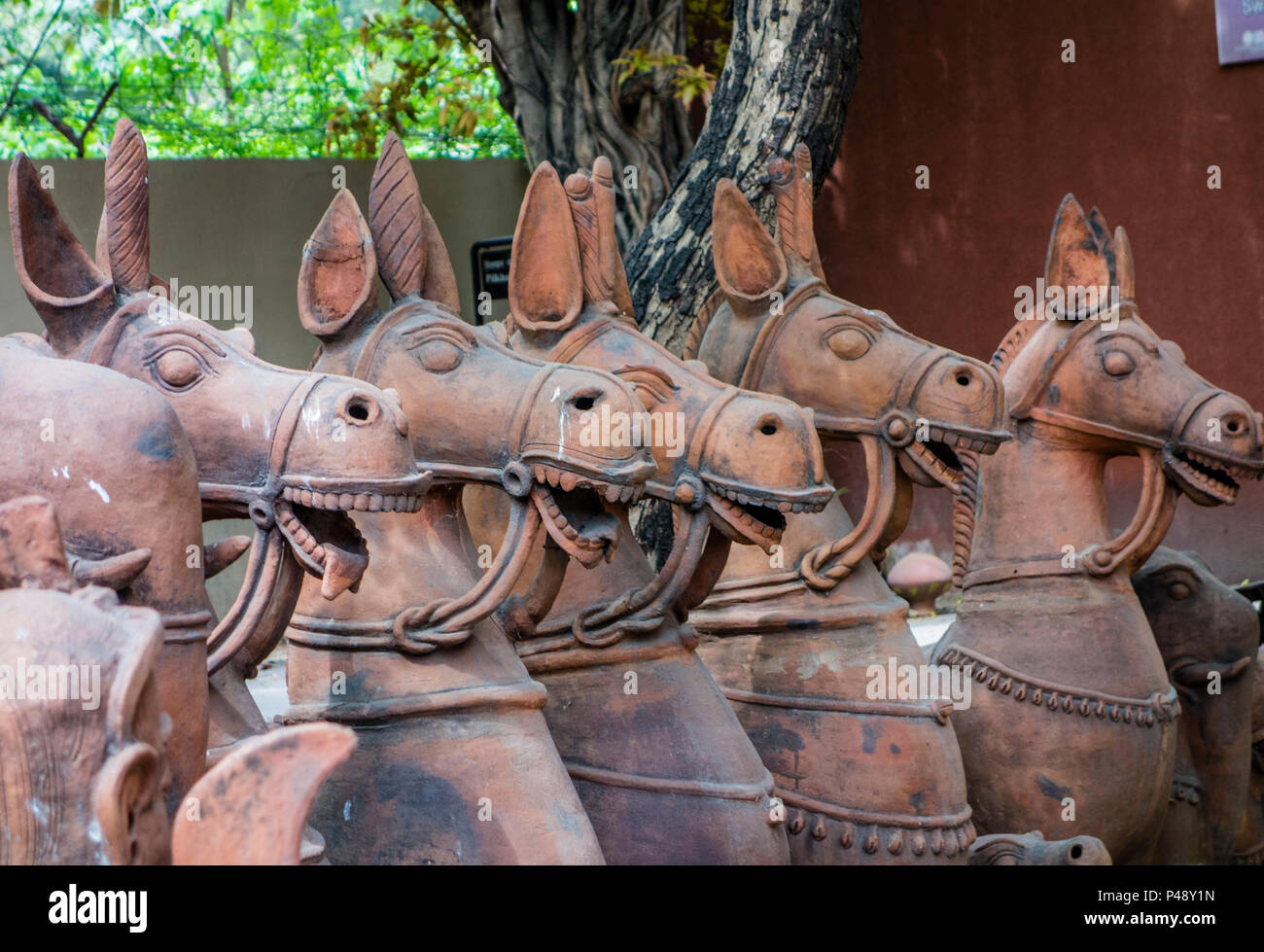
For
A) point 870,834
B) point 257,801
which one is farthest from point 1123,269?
point 257,801

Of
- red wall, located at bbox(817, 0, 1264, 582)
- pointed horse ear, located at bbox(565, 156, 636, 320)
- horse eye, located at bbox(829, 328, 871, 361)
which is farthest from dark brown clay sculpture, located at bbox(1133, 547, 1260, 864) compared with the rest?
red wall, located at bbox(817, 0, 1264, 582)

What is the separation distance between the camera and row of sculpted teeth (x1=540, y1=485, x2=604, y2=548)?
105 inches

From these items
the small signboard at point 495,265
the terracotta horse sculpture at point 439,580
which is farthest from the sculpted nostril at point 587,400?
the small signboard at point 495,265

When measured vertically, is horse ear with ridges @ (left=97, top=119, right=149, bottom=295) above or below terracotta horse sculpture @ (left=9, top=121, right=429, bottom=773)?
above

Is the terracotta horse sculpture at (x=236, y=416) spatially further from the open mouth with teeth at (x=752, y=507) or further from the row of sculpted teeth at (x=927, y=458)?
the row of sculpted teeth at (x=927, y=458)

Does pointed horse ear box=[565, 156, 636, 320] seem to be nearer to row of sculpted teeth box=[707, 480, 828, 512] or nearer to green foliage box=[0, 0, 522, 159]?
row of sculpted teeth box=[707, 480, 828, 512]

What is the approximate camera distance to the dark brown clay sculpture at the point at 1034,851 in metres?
3.33

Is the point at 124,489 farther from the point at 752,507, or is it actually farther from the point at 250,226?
the point at 250,226

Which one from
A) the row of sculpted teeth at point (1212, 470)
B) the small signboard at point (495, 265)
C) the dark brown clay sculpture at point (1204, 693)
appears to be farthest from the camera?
the small signboard at point (495, 265)

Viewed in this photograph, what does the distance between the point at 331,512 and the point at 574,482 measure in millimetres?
438

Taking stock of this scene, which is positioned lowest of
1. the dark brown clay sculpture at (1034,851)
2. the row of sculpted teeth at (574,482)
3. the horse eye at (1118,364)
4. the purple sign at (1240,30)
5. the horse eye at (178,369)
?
the dark brown clay sculpture at (1034,851)

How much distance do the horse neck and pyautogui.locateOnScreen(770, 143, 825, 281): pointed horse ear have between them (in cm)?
72
